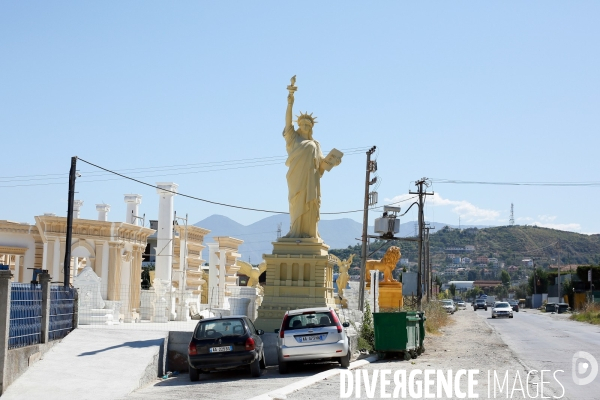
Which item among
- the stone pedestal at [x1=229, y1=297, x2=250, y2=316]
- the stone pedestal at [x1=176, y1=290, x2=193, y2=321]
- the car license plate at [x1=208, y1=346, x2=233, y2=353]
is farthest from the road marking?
the stone pedestal at [x1=176, y1=290, x2=193, y2=321]

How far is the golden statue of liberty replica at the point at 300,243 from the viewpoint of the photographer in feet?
79.5

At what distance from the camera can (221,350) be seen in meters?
16.7

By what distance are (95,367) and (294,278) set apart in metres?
9.26

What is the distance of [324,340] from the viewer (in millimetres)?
17266

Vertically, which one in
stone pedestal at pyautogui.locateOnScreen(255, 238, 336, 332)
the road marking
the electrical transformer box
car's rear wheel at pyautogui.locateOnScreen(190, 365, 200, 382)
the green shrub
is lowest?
car's rear wheel at pyautogui.locateOnScreen(190, 365, 200, 382)

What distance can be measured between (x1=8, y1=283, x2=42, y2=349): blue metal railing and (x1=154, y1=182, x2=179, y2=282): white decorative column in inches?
565

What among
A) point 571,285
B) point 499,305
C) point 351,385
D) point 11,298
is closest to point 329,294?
point 351,385

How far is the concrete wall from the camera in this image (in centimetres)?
1420

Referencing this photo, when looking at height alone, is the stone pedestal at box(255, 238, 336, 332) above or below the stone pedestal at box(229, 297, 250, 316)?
above

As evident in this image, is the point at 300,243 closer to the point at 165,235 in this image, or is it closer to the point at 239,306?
the point at 239,306

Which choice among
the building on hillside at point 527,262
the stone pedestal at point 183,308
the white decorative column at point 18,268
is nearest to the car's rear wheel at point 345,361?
the stone pedestal at point 183,308

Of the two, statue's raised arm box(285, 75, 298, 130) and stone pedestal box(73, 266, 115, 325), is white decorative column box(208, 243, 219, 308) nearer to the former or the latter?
stone pedestal box(73, 266, 115, 325)

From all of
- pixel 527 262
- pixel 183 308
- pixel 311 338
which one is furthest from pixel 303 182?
pixel 527 262

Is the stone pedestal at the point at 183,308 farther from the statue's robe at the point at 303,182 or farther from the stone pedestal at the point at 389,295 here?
the stone pedestal at the point at 389,295
